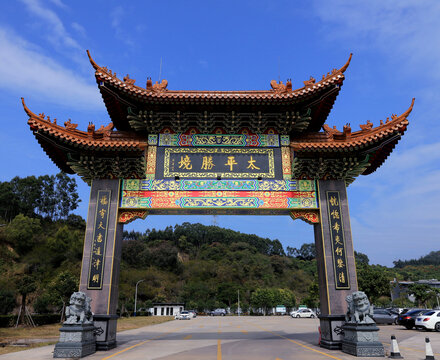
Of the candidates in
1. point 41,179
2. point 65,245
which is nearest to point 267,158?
point 65,245

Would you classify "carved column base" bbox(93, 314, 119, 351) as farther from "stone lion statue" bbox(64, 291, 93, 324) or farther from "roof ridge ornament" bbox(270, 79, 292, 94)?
"roof ridge ornament" bbox(270, 79, 292, 94)

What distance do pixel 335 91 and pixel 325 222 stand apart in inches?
166

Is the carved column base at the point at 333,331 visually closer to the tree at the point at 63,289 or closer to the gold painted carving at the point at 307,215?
the gold painted carving at the point at 307,215

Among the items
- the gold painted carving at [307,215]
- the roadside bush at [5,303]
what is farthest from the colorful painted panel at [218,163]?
the roadside bush at [5,303]

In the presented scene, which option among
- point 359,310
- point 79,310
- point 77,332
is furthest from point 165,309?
point 359,310

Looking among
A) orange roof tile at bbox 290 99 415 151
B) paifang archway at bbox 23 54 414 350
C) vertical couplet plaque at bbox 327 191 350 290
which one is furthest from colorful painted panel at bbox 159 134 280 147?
vertical couplet plaque at bbox 327 191 350 290

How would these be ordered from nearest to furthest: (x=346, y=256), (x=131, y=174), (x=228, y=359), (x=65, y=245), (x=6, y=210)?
1. (x=228, y=359)
2. (x=346, y=256)
3. (x=131, y=174)
4. (x=65, y=245)
5. (x=6, y=210)

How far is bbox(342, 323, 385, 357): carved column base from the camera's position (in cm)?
783

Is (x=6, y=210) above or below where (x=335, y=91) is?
above

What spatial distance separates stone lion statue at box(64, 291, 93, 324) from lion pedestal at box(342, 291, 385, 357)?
7.02 m

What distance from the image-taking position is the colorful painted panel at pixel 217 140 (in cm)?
1076

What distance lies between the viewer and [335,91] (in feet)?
33.1

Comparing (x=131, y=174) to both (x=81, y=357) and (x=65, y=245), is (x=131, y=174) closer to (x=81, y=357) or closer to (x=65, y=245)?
(x=81, y=357)

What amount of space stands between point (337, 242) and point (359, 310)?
2092 mm
